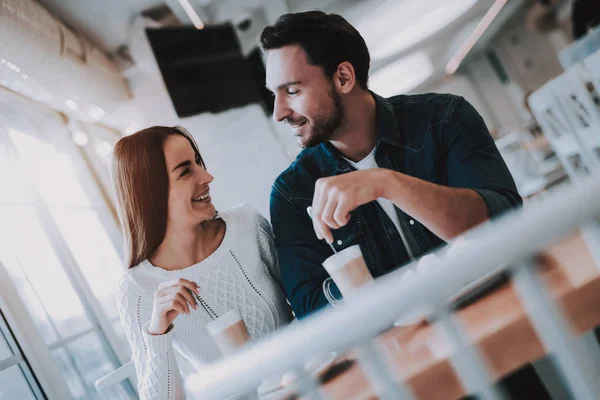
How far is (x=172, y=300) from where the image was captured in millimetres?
1200

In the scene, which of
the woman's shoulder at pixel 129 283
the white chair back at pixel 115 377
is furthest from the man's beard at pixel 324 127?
the white chair back at pixel 115 377

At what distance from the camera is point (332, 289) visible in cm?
128

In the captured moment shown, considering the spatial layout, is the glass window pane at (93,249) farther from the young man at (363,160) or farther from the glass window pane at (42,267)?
the young man at (363,160)

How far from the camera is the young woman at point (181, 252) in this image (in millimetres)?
1502

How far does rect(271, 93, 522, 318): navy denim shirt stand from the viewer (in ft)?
4.47

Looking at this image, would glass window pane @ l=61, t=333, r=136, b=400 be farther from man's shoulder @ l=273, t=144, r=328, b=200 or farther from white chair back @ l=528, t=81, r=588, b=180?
white chair back @ l=528, t=81, r=588, b=180

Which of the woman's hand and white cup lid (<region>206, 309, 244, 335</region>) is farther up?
the woman's hand

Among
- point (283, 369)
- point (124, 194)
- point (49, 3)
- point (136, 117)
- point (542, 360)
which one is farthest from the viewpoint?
point (136, 117)

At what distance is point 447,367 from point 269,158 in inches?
127

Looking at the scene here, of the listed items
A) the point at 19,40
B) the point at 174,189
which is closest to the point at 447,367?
the point at 174,189

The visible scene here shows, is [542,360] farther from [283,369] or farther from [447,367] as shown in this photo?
[283,369]

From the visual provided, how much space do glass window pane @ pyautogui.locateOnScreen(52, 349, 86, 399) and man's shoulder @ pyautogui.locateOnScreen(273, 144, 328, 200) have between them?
64.9 inches

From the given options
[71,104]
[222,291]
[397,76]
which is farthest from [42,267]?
[397,76]

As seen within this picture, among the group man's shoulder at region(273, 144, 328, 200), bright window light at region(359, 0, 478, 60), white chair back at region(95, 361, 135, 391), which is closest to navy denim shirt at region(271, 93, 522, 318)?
man's shoulder at region(273, 144, 328, 200)
